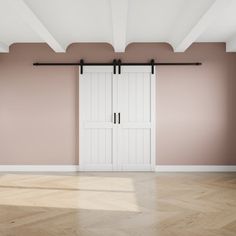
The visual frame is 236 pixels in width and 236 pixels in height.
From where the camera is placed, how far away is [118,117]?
614cm

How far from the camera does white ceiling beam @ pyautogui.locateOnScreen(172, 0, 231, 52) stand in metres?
3.60

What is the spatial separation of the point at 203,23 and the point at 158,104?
216cm

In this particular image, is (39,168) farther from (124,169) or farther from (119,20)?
(119,20)

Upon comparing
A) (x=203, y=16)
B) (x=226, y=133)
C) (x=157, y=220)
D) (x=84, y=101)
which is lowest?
(x=157, y=220)

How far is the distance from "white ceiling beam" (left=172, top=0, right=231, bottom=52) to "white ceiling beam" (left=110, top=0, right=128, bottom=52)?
1011 millimetres

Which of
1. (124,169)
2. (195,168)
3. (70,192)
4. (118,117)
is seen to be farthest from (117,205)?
(195,168)

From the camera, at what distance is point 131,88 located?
6.14m

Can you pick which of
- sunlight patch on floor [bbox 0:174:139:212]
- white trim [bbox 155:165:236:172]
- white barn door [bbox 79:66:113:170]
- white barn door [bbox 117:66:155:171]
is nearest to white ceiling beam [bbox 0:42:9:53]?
white barn door [bbox 79:66:113:170]

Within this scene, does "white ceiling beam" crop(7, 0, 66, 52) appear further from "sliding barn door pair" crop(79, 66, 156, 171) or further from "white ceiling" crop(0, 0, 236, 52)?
"sliding barn door pair" crop(79, 66, 156, 171)

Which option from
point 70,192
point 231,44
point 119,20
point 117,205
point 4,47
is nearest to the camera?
point 117,205

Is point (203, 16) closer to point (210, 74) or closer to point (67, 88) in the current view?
point (210, 74)

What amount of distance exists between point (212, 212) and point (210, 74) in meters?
3.36

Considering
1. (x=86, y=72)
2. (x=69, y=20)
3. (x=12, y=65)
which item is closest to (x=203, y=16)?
(x=69, y=20)

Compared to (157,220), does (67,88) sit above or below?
above
